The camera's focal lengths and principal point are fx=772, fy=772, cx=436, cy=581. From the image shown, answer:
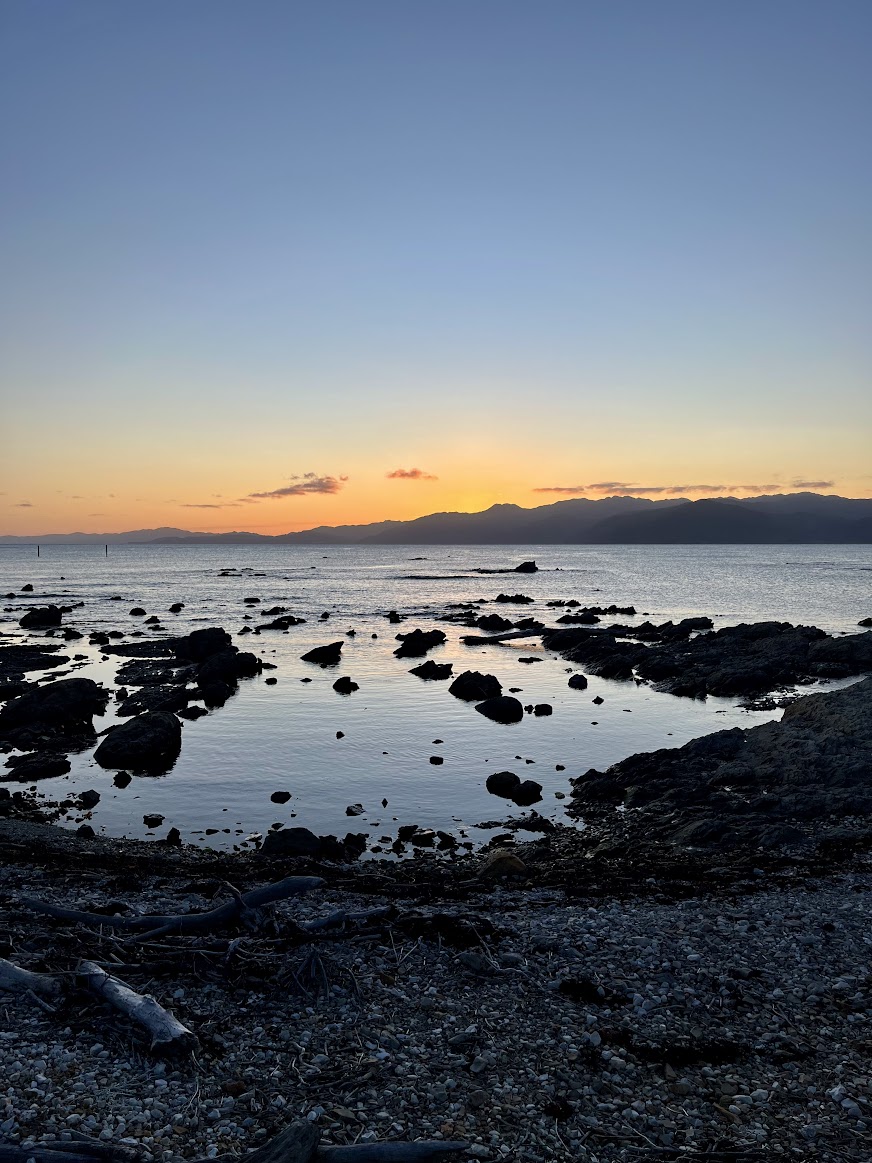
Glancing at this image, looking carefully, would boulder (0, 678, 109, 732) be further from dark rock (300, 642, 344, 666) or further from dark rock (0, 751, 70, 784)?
dark rock (300, 642, 344, 666)

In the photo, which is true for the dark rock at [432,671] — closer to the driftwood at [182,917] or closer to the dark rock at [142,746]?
the dark rock at [142,746]

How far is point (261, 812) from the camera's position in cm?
2236

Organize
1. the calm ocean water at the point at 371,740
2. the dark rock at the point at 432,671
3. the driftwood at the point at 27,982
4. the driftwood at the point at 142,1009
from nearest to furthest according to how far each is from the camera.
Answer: the driftwood at the point at 142,1009, the driftwood at the point at 27,982, the calm ocean water at the point at 371,740, the dark rock at the point at 432,671

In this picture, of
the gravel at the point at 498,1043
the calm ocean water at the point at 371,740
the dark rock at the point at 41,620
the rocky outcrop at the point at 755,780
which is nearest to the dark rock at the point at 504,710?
the calm ocean water at the point at 371,740

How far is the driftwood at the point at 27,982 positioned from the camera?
32.0 feet

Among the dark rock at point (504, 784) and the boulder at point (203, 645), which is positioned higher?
the boulder at point (203, 645)

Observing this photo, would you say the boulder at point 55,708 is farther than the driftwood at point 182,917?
Yes

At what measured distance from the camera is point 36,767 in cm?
2631

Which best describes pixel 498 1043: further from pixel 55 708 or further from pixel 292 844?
pixel 55 708

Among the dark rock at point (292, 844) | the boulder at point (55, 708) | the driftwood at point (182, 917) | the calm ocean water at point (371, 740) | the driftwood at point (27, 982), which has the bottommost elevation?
the calm ocean water at point (371, 740)

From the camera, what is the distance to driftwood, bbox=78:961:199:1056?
28.5 ft

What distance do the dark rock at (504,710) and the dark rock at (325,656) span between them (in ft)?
65.5

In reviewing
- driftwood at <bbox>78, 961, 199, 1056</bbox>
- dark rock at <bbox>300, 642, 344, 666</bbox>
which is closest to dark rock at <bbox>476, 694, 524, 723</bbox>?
dark rock at <bbox>300, 642, 344, 666</bbox>

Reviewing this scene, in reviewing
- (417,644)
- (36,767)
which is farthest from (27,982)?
(417,644)
